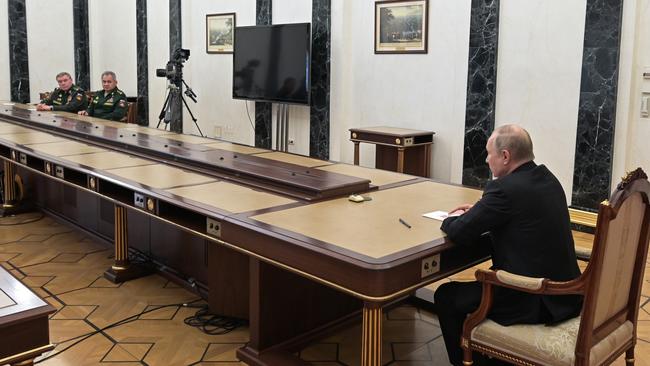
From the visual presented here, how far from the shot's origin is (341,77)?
697cm

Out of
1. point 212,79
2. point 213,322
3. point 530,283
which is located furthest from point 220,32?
point 530,283

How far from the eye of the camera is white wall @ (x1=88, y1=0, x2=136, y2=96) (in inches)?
392

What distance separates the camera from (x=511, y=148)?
2.38 meters

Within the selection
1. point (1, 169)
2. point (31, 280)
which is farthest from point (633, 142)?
point (1, 169)

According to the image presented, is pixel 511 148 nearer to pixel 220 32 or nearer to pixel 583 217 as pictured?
pixel 583 217

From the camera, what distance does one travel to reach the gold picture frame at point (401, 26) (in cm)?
618

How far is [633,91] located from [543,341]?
3.37 metres

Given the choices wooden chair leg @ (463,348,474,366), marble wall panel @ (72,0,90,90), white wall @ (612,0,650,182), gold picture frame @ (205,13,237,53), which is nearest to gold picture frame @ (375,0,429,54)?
white wall @ (612,0,650,182)

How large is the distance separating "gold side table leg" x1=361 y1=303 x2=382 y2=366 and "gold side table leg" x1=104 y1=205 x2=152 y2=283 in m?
2.16

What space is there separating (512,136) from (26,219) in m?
4.43

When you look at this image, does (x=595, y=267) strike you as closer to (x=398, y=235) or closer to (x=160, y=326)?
(x=398, y=235)

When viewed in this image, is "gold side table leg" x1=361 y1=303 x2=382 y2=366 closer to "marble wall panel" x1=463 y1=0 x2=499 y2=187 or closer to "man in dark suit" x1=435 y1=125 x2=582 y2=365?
"man in dark suit" x1=435 y1=125 x2=582 y2=365

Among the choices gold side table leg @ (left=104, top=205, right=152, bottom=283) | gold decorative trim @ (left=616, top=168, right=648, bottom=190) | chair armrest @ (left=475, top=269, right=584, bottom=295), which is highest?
gold decorative trim @ (left=616, top=168, right=648, bottom=190)

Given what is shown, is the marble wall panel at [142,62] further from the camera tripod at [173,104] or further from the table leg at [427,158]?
the table leg at [427,158]
